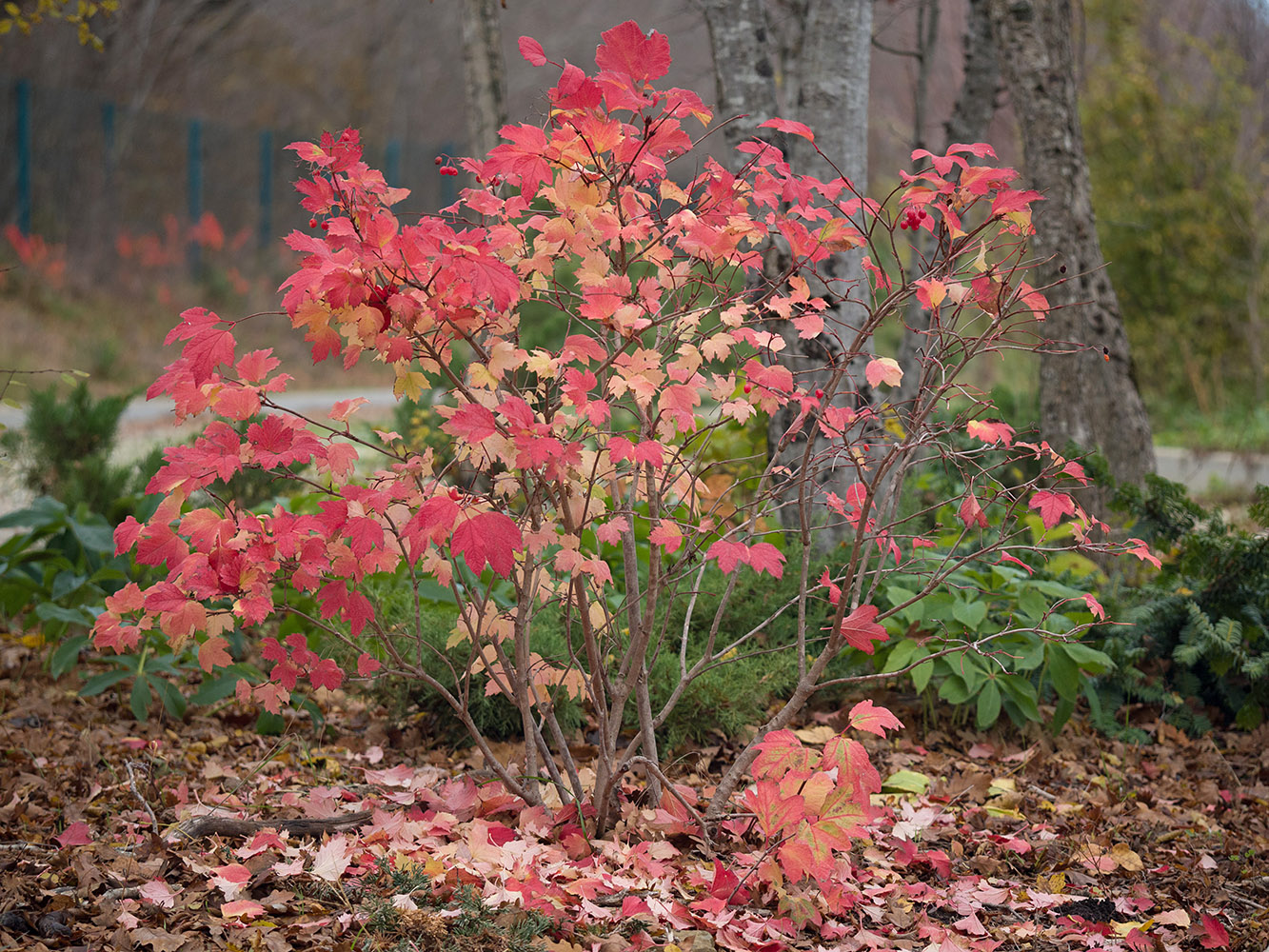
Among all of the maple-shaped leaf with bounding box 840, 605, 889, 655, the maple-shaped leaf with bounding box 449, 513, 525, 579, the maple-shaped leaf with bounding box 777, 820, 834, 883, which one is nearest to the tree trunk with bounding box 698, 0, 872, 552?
the maple-shaped leaf with bounding box 840, 605, 889, 655

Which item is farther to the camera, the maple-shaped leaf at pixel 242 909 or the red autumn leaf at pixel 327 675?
the red autumn leaf at pixel 327 675

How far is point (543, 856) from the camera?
7.34ft

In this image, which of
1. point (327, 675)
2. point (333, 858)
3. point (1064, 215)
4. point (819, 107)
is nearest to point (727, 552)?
point (327, 675)

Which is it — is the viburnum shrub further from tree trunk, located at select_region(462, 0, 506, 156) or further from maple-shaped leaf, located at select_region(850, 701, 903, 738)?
tree trunk, located at select_region(462, 0, 506, 156)

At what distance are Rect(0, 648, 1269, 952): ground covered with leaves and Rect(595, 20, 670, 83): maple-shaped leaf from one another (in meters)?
1.54

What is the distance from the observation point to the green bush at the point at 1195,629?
3.30 m

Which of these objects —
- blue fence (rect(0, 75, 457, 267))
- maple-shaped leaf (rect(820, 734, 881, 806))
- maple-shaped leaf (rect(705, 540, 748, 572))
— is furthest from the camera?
blue fence (rect(0, 75, 457, 267))

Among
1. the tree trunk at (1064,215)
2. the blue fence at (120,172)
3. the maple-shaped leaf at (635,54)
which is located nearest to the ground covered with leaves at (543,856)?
the maple-shaped leaf at (635,54)

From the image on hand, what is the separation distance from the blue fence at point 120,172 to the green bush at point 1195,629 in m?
13.1

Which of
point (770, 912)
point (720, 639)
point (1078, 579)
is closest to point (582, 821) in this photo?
point (770, 912)

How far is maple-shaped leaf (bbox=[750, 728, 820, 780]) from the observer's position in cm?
199

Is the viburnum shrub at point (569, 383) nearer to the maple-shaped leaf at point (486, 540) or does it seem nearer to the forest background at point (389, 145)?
the maple-shaped leaf at point (486, 540)

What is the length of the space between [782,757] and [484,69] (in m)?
4.39

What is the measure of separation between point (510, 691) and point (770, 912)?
902 mm
